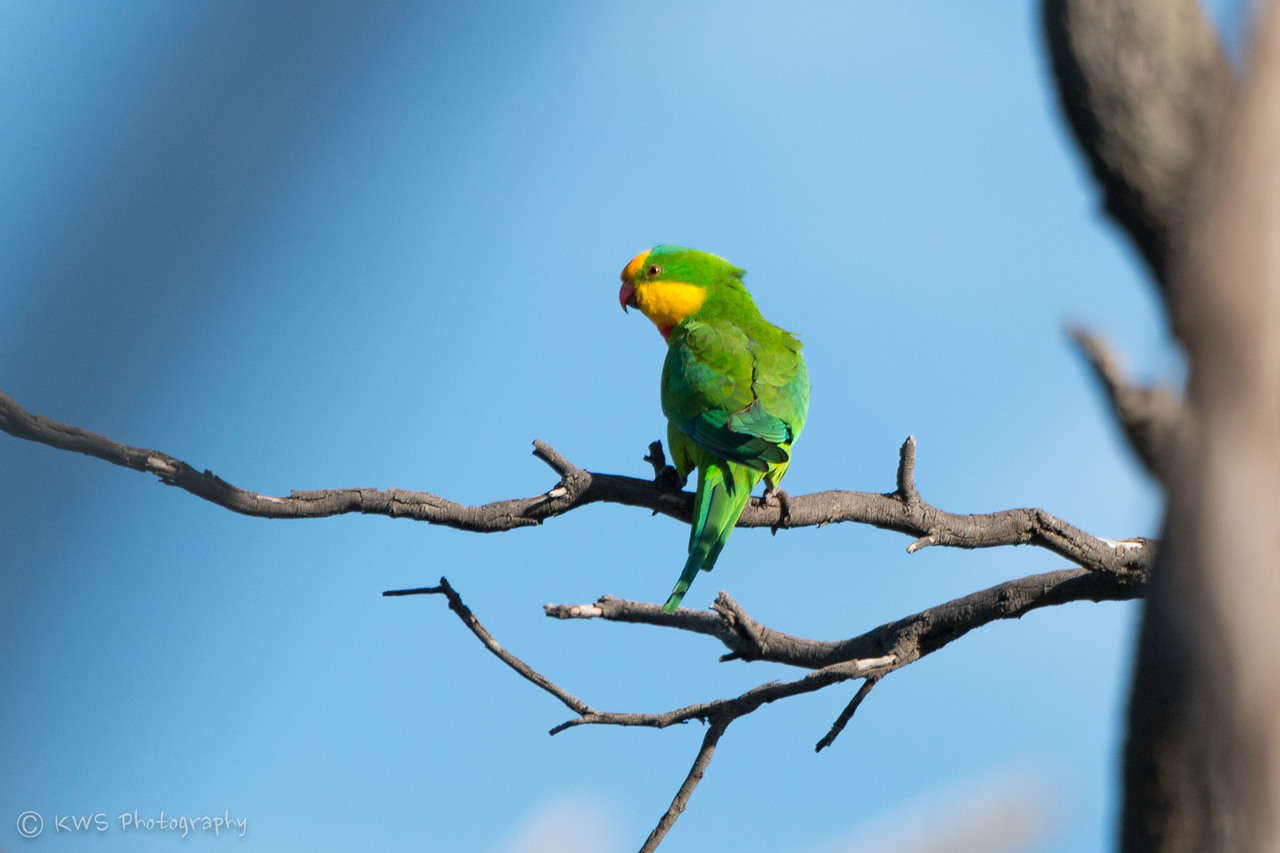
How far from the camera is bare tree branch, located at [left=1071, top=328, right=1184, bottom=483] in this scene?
6.91 ft

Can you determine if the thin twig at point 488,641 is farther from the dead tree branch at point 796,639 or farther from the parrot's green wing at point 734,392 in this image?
the parrot's green wing at point 734,392

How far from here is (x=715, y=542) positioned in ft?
14.6

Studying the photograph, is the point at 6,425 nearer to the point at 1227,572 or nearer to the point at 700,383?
the point at 1227,572

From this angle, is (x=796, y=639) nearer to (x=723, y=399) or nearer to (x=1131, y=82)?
(x=723, y=399)

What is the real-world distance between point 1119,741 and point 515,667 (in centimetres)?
216

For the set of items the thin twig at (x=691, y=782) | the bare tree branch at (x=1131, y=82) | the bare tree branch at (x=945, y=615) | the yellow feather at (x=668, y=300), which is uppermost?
the yellow feather at (x=668, y=300)

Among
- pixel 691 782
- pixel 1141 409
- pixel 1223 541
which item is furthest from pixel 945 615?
pixel 1223 541

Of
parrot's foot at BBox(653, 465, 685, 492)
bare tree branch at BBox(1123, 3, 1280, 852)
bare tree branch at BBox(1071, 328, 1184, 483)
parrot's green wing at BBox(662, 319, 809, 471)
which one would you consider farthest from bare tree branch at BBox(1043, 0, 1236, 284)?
parrot's foot at BBox(653, 465, 685, 492)

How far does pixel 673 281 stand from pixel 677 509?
7.76 ft

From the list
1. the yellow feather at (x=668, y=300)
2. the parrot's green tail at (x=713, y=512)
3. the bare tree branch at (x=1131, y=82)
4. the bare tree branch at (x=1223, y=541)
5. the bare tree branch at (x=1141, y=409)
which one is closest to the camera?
the bare tree branch at (x=1223, y=541)

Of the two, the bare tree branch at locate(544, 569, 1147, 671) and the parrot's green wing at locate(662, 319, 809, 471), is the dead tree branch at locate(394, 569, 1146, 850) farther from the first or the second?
the parrot's green wing at locate(662, 319, 809, 471)

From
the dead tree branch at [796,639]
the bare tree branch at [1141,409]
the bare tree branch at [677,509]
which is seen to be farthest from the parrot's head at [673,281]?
the bare tree branch at [1141,409]

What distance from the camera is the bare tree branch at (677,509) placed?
3.43 metres

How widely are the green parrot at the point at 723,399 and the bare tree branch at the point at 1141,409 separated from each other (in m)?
1.78
